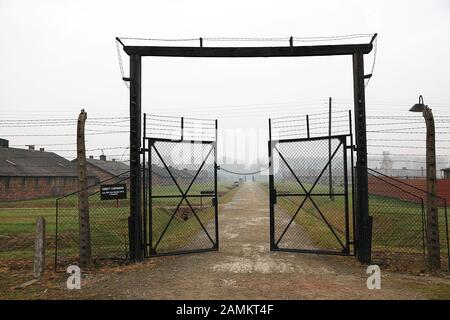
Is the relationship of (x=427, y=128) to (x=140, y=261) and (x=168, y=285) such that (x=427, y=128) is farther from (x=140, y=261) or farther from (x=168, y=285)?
(x=140, y=261)

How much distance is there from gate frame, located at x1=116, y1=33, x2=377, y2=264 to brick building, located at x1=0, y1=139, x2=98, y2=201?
30750mm

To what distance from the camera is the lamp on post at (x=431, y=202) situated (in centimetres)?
762

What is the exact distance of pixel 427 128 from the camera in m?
8.04

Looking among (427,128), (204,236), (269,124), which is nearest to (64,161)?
(204,236)

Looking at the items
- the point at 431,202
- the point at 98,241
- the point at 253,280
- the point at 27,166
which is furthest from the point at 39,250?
the point at 27,166

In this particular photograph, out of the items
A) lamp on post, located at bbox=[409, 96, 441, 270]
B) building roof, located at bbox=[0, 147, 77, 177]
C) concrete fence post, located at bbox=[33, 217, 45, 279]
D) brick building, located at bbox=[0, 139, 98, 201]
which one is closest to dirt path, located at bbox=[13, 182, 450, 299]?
lamp on post, located at bbox=[409, 96, 441, 270]

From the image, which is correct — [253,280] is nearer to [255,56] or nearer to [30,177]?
[255,56]

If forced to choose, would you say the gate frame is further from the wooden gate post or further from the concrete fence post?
the concrete fence post

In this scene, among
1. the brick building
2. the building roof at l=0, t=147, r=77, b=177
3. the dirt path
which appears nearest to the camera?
the dirt path

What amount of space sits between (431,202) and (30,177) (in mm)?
42448

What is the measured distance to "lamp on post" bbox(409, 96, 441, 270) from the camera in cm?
762

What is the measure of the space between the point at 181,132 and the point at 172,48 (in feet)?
7.76

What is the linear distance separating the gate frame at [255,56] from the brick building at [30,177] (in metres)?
30.7

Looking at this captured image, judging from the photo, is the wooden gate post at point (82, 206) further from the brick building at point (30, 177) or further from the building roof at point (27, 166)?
the brick building at point (30, 177)
